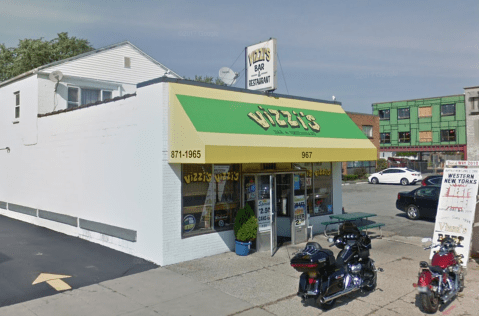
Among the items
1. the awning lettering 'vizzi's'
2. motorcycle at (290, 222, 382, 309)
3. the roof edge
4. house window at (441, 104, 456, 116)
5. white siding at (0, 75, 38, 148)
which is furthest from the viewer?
house window at (441, 104, 456, 116)

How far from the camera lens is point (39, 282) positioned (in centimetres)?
880

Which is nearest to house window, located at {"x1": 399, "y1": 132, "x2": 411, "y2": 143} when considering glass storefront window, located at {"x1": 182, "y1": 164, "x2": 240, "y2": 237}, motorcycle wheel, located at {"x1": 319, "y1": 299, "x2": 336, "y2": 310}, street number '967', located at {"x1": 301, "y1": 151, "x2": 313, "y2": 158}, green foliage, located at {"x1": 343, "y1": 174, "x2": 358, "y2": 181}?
green foliage, located at {"x1": 343, "y1": 174, "x2": 358, "y2": 181}

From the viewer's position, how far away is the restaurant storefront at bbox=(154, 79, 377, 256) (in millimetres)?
10086

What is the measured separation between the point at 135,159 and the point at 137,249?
2.33 m

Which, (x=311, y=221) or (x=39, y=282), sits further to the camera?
(x=311, y=221)

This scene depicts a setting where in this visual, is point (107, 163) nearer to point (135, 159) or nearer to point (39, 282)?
point (135, 159)

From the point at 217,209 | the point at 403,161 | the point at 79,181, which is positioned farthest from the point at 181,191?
the point at 403,161

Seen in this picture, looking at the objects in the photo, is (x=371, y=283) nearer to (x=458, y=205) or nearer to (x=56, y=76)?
(x=458, y=205)

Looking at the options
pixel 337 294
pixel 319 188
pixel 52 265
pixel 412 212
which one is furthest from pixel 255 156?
pixel 412 212

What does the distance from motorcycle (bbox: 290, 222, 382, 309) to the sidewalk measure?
0.86 ft

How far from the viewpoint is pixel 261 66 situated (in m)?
12.9

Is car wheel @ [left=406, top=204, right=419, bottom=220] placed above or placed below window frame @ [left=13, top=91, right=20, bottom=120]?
below

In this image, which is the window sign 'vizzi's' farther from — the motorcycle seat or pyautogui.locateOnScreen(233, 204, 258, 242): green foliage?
the motorcycle seat

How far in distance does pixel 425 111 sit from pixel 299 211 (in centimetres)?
4954
